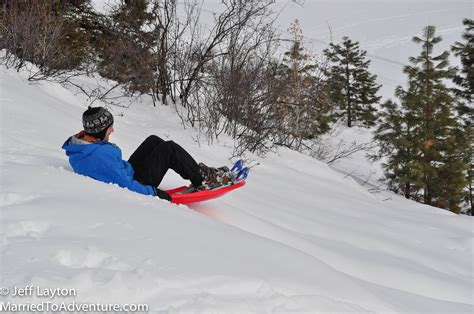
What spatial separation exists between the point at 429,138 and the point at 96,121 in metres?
15.3

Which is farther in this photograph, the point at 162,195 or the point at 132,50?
the point at 132,50

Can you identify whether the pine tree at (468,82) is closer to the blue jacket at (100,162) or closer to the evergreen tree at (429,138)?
the evergreen tree at (429,138)

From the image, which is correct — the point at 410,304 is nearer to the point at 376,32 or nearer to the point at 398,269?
the point at 398,269

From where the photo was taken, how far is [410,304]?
217cm

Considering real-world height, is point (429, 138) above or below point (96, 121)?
above

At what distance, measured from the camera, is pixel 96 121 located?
291 cm

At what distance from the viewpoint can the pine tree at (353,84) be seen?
25.4m

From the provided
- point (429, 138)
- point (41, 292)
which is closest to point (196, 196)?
point (41, 292)

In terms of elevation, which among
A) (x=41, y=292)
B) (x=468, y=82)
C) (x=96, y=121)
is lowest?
(x=41, y=292)

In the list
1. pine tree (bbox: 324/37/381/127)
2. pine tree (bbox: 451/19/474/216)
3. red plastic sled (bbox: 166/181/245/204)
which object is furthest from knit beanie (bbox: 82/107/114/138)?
pine tree (bbox: 324/37/381/127)

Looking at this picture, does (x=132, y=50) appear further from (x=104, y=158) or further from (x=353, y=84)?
(x=353, y=84)

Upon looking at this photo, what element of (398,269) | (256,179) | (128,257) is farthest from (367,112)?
(128,257)

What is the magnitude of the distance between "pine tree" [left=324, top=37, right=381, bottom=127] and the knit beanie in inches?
917

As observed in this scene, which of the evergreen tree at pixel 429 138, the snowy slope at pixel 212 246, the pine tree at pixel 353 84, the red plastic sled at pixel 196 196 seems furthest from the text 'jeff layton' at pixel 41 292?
the pine tree at pixel 353 84
